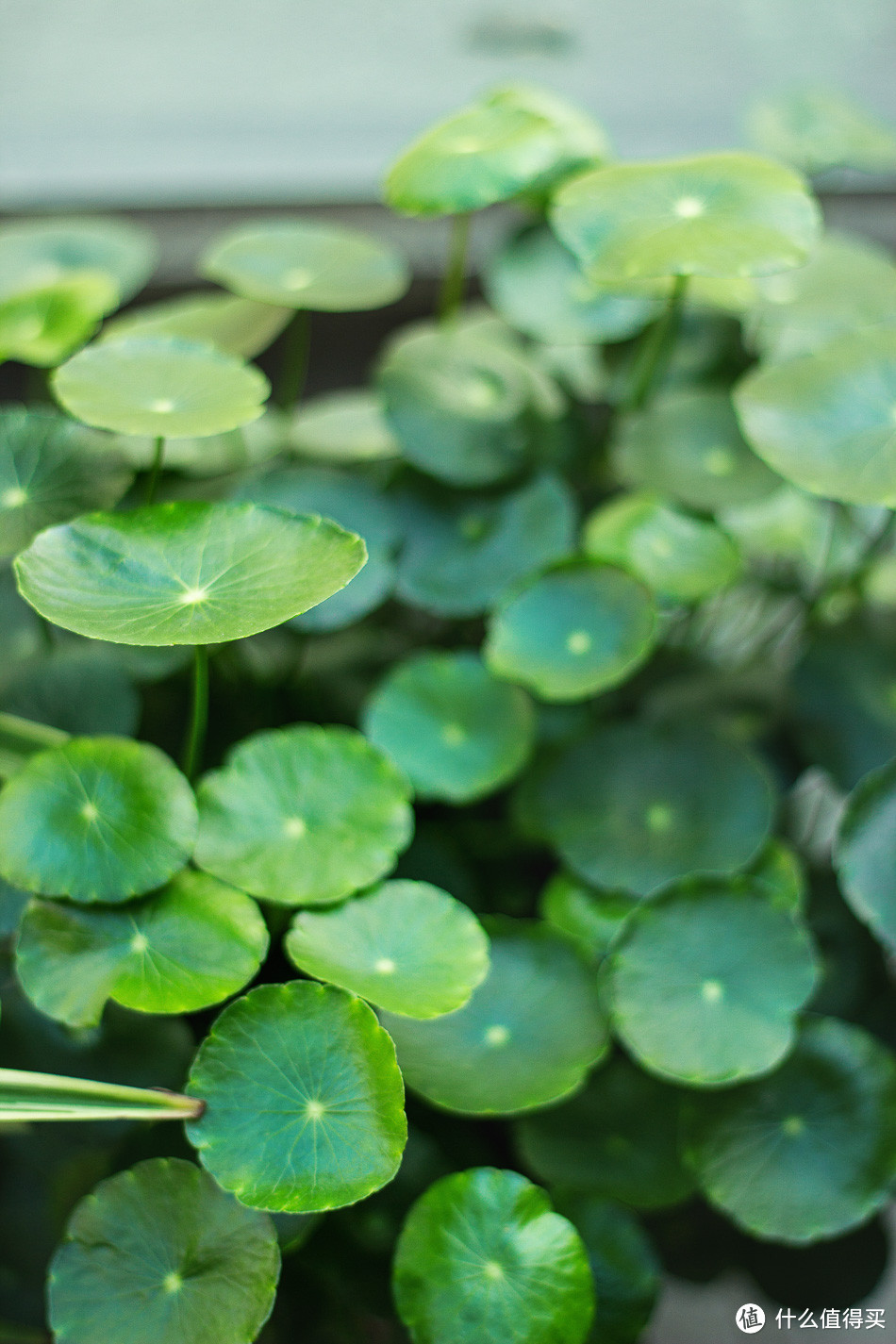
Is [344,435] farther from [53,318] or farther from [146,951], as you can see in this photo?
[146,951]

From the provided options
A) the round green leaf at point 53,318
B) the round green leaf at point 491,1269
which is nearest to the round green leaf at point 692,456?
the round green leaf at point 53,318

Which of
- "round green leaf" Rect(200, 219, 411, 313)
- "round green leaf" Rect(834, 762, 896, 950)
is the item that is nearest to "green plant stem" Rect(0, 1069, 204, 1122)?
"round green leaf" Rect(834, 762, 896, 950)

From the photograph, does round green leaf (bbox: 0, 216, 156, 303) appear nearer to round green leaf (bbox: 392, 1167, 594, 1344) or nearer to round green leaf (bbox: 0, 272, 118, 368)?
round green leaf (bbox: 0, 272, 118, 368)

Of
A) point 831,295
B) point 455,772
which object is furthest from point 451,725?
point 831,295

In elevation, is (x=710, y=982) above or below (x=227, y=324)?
below

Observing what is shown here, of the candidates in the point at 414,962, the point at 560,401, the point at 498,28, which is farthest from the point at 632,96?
the point at 414,962

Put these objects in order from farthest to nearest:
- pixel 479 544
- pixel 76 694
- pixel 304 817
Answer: pixel 479 544 → pixel 76 694 → pixel 304 817
